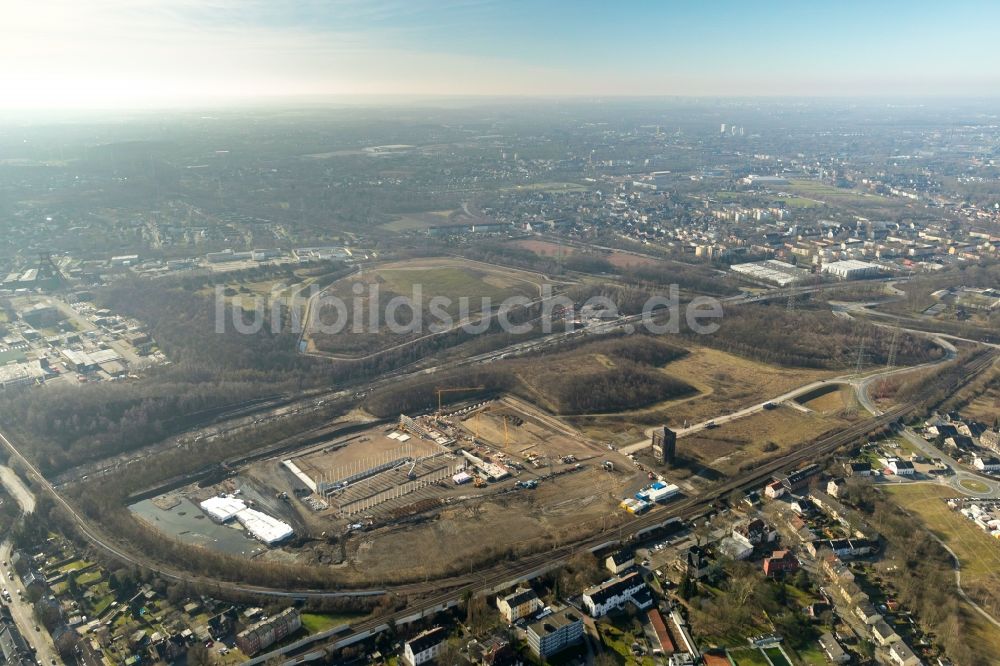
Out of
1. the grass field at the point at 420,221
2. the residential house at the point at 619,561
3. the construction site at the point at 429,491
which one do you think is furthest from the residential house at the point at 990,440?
the grass field at the point at 420,221

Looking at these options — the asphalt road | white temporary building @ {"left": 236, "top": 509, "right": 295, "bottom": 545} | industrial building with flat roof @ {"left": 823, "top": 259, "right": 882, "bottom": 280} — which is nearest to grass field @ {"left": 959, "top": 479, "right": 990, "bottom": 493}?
white temporary building @ {"left": 236, "top": 509, "right": 295, "bottom": 545}

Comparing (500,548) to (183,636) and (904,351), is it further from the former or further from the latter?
(904,351)

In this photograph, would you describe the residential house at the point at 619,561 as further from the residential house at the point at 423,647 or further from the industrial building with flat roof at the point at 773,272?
the industrial building with flat roof at the point at 773,272

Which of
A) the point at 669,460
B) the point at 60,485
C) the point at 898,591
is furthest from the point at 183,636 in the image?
the point at 898,591

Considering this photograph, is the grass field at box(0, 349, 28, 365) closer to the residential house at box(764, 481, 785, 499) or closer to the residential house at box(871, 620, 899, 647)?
the residential house at box(764, 481, 785, 499)

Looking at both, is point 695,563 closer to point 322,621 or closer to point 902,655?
point 902,655

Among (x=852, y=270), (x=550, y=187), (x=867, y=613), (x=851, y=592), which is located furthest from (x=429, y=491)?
(x=550, y=187)

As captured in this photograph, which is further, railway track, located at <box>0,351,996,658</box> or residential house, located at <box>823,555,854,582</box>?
residential house, located at <box>823,555,854,582</box>
